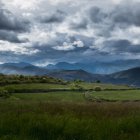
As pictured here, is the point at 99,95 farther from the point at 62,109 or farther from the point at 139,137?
the point at 139,137

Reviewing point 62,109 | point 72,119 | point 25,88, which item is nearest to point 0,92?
point 25,88

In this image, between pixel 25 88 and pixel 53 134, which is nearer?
pixel 53 134

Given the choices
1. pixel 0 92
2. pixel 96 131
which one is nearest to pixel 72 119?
pixel 96 131

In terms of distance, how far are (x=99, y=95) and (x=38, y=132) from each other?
115 ft

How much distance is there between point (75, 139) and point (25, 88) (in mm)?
42418

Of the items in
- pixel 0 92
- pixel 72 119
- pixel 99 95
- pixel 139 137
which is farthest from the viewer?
pixel 99 95

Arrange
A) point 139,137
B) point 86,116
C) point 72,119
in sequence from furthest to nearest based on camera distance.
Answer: point 86,116, point 72,119, point 139,137

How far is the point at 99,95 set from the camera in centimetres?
5003

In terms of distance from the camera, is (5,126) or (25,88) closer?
(5,126)

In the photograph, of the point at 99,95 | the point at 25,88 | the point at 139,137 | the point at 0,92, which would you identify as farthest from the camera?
the point at 25,88

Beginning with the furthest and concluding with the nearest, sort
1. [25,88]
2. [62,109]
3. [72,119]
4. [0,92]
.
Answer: [25,88], [0,92], [62,109], [72,119]

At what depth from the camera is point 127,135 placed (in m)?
15.3

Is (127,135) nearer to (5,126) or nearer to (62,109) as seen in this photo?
(5,126)

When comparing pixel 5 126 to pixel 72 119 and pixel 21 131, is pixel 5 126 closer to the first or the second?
pixel 21 131
